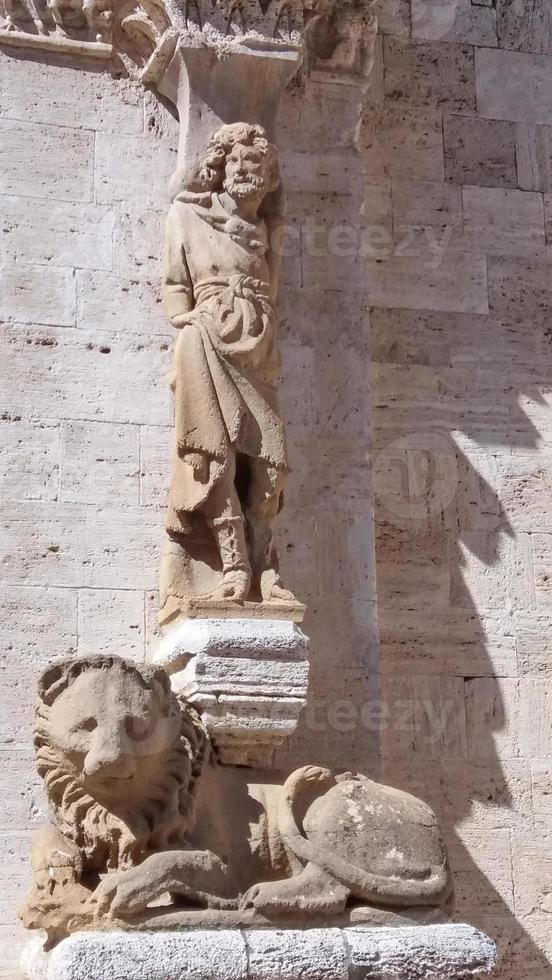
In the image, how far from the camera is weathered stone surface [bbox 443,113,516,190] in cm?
620

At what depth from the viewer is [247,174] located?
5098mm

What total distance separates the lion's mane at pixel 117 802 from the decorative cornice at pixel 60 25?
2312 millimetres

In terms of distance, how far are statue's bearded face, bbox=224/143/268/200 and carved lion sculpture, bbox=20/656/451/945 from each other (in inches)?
65.1

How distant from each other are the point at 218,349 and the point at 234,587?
742 mm

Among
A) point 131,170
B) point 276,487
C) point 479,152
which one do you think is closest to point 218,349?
point 276,487

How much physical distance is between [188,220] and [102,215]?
45 centimetres

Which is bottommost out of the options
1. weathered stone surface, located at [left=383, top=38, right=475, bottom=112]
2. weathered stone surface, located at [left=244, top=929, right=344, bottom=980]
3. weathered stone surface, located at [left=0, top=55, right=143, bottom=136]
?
weathered stone surface, located at [left=244, top=929, right=344, bottom=980]

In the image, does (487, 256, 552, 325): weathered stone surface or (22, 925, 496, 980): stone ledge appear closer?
(22, 925, 496, 980): stone ledge

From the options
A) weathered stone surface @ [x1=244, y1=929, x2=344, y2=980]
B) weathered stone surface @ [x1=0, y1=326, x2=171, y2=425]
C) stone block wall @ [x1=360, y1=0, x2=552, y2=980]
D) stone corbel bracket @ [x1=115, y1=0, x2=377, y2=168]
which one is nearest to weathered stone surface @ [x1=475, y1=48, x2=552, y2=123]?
stone block wall @ [x1=360, y1=0, x2=552, y2=980]

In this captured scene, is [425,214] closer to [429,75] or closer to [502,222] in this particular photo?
[502,222]

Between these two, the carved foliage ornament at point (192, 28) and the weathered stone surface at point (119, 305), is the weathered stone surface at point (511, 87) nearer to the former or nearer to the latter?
the carved foliage ornament at point (192, 28)

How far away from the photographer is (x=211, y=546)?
4969mm

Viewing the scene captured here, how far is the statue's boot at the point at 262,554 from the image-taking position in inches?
192

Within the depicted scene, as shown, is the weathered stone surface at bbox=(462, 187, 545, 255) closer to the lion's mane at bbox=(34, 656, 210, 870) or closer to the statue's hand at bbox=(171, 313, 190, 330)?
the statue's hand at bbox=(171, 313, 190, 330)
